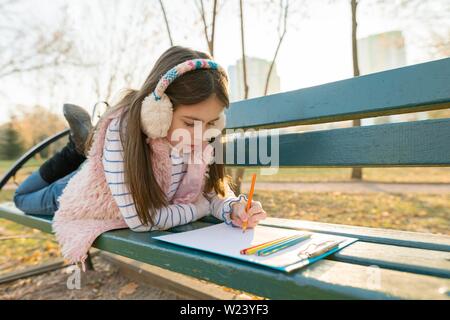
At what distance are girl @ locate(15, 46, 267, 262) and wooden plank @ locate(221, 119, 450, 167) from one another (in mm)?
314

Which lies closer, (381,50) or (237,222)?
(237,222)

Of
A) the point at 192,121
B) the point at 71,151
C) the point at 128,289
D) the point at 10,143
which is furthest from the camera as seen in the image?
the point at 10,143

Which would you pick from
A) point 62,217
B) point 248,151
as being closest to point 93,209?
point 62,217

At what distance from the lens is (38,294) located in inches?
84.7

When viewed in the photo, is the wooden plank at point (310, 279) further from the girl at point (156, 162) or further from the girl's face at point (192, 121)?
the girl's face at point (192, 121)

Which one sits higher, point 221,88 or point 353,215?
point 221,88

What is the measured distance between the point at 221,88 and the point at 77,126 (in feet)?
2.98

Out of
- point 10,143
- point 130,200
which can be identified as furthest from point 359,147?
point 10,143

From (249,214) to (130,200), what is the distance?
0.42 m

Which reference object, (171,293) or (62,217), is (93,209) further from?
(171,293)

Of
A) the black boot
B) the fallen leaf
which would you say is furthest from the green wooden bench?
the fallen leaf

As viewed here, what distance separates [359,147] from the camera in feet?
4.23

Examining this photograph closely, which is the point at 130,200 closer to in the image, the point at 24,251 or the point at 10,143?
the point at 24,251

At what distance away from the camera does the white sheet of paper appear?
0.78 m
